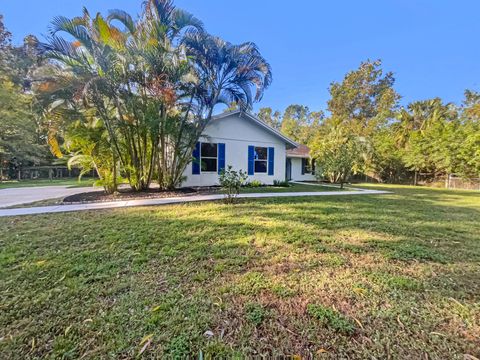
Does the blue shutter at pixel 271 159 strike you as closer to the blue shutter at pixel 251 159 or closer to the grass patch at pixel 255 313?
the blue shutter at pixel 251 159

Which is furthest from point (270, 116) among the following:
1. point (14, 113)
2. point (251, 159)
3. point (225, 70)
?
point (14, 113)

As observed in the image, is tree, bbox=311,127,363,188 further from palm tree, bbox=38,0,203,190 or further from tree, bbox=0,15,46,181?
tree, bbox=0,15,46,181

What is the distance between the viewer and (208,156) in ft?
38.5

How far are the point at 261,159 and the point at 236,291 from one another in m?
11.1

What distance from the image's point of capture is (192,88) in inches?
340

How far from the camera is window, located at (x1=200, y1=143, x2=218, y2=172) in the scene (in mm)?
11562

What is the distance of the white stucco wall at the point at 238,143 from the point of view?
1155 centimetres

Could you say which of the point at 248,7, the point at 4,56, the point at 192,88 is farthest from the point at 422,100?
the point at 4,56

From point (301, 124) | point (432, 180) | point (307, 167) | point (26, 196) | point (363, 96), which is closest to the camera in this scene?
point (26, 196)

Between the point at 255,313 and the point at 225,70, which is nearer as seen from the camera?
the point at 255,313

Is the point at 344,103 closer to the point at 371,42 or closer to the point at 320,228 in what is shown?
the point at 371,42

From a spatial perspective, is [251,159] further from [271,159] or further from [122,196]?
[122,196]

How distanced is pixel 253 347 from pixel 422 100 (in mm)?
30510

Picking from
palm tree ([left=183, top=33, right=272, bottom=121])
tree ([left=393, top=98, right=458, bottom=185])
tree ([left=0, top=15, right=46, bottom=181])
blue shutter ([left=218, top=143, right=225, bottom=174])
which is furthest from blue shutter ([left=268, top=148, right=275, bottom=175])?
tree ([left=0, top=15, right=46, bottom=181])
